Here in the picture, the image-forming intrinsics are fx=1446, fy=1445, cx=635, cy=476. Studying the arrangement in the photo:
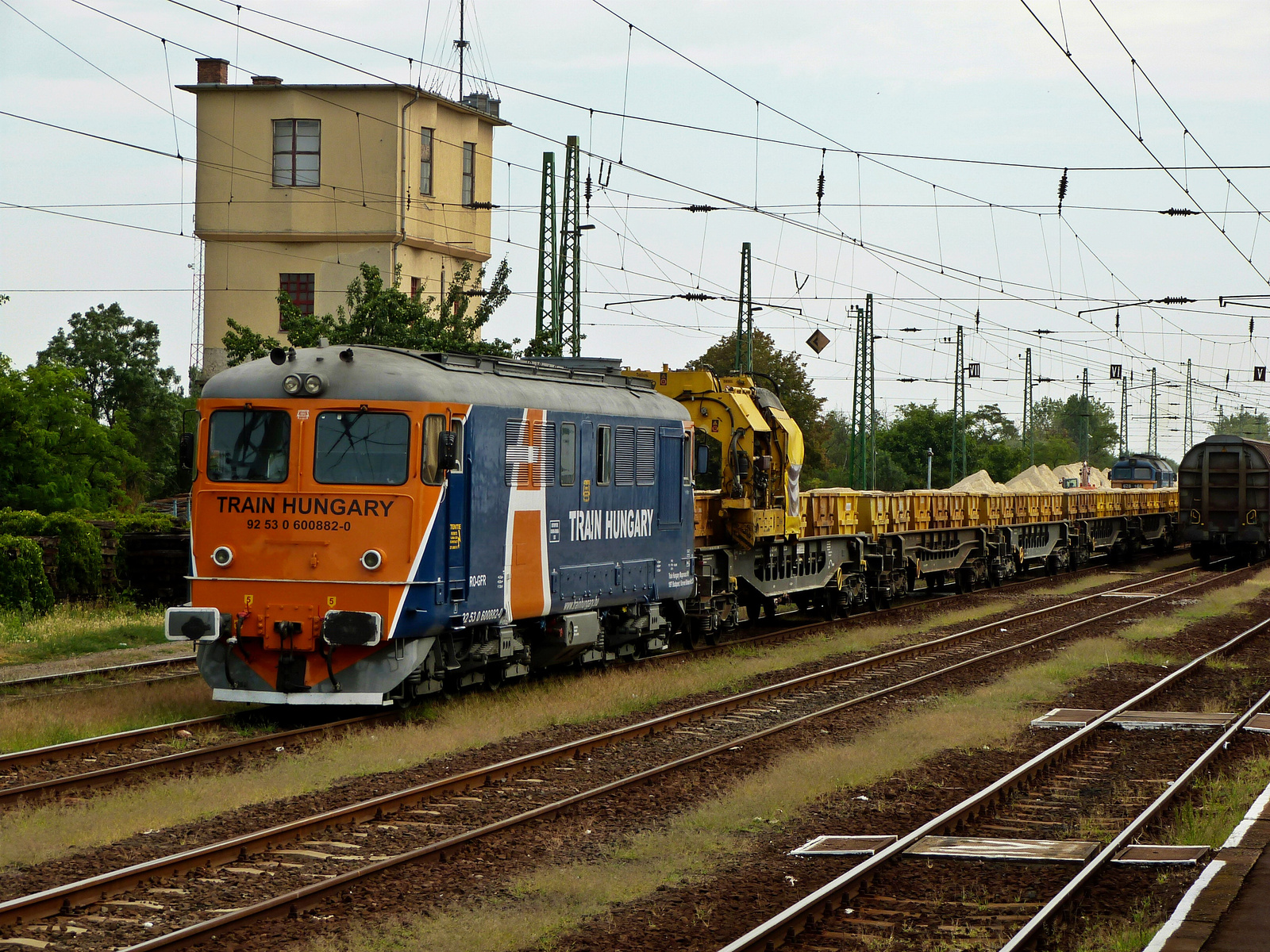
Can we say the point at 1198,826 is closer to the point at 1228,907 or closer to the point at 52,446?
the point at 1228,907

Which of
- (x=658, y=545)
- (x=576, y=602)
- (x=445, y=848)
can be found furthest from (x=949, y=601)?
(x=445, y=848)

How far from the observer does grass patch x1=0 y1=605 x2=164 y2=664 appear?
1902cm

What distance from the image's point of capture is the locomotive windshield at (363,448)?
13.6 m

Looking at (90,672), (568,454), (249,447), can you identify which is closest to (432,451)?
(249,447)

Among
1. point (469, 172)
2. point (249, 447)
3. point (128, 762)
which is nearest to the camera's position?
point (128, 762)

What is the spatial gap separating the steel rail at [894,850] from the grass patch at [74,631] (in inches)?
495

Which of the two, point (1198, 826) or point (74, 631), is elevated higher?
point (74, 631)

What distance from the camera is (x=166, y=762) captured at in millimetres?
11812

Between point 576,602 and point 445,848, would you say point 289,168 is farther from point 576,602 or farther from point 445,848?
point 445,848

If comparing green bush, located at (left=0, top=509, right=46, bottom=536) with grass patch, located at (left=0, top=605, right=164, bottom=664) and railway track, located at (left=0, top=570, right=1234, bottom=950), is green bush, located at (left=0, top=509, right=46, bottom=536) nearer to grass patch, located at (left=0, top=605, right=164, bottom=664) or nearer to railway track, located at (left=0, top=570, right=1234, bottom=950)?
grass patch, located at (left=0, top=605, right=164, bottom=664)

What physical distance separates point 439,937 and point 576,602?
8872mm

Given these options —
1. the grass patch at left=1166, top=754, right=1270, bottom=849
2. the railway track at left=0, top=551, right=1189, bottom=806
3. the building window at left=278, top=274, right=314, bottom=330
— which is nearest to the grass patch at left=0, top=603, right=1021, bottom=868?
the railway track at left=0, top=551, right=1189, bottom=806

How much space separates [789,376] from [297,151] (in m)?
26.8

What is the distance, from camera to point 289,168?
4425cm
